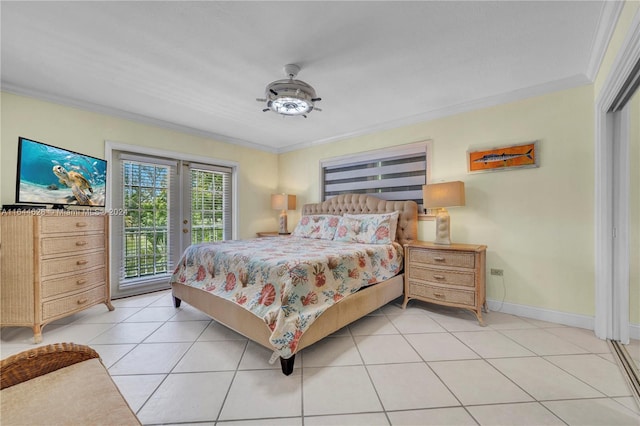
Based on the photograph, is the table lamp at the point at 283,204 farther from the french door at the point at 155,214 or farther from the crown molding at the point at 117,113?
the crown molding at the point at 117,113

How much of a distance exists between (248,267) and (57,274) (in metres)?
1.90

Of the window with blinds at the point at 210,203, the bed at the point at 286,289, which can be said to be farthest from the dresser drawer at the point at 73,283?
the window with blinds at the point at 210,203

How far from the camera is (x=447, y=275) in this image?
2756 mm

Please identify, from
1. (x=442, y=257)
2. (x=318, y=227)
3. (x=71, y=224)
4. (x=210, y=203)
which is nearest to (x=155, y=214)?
(x=210, y=203)

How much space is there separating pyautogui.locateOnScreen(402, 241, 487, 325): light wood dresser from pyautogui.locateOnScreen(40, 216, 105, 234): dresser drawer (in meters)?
3.54

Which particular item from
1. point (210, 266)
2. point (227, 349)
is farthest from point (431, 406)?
point (210, 266)

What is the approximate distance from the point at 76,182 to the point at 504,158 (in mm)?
4770

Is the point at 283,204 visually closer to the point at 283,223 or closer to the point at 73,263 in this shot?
the point at 283,223

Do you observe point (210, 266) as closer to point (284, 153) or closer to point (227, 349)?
point (227, 349)

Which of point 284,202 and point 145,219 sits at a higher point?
point 284,202

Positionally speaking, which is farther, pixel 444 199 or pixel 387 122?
pixel 387 122

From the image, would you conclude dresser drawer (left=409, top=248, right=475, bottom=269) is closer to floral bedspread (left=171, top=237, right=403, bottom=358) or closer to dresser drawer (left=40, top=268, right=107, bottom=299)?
floral bedspread (left=171, top=237, right=403, bottom=358)

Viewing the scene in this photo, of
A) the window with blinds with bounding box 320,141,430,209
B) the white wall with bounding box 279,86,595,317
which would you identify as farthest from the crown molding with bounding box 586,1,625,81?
the window with blinds with bounding box 320,141,430,209

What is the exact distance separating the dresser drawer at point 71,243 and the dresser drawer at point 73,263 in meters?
0.08
